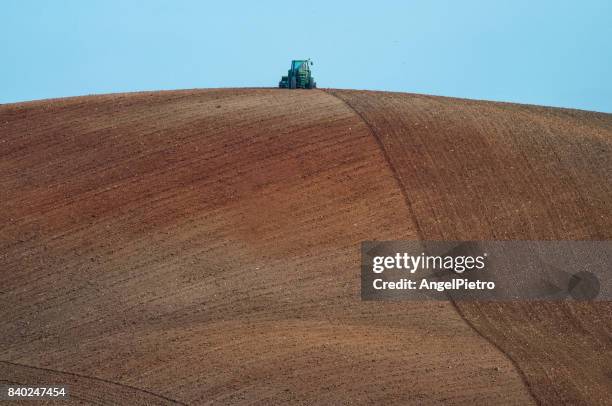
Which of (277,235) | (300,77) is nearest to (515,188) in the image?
(277,235)

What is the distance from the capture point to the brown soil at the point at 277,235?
30109 mm

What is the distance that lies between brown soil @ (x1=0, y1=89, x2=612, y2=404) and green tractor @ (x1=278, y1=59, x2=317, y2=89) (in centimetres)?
246

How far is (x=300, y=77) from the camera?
5697 centimetres

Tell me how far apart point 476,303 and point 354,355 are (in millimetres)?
7851

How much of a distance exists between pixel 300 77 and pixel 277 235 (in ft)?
59.3

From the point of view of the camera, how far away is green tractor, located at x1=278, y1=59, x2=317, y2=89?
56.8m

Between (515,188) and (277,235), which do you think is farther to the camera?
(515,188)

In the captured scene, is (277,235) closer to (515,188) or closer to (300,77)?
(515,188)

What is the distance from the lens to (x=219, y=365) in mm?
30047

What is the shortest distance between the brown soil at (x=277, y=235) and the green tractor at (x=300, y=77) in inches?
96.8

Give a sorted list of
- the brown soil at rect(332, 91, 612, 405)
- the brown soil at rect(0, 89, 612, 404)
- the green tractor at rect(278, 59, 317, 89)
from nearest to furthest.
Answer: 1. the brown soil at rect(0, 89, 612, 404)
2. the brown soil at rect(332, 91, 612, 405)
3. the green tractor at rect(278, 59, 317, 89)

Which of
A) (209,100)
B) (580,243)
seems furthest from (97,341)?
(209,100)

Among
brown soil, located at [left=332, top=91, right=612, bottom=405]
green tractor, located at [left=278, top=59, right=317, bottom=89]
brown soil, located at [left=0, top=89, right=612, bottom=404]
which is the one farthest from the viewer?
green tractor, located at [left=278, top=59, right=317, bottom=89]

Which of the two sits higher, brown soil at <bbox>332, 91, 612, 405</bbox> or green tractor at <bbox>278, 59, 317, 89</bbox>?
green tractor at <bbox>278, 59, 317, 89</bbox>
